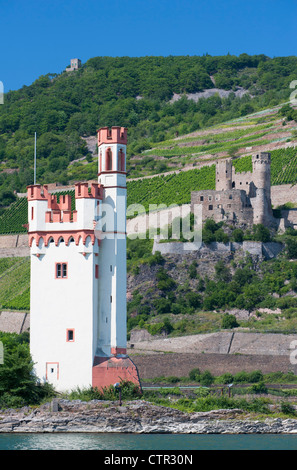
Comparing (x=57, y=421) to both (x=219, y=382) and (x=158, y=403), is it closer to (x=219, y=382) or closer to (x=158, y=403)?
(x=158, y=403)

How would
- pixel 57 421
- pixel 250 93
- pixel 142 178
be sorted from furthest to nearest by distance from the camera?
pixel 250 93 → pixel 142 178 → pixel 57 421

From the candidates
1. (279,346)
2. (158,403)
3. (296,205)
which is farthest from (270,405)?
(296,205)

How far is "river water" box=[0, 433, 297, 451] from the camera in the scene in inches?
1554

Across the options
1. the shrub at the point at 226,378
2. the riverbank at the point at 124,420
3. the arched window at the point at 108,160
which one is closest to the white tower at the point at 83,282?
the arched window at the point at 108,160

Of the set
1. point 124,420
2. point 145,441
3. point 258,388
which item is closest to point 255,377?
point 258,388

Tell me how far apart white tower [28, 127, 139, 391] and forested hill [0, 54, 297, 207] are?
226ft

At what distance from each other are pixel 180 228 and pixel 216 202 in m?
3.02

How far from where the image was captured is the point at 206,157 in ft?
349

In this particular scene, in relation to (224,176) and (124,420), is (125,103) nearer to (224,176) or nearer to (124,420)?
(224,176)

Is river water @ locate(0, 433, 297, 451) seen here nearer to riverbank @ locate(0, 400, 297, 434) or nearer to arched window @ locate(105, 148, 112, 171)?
riverbank @ locate(0, 400, 297, 434)

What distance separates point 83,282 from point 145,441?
7964 mm

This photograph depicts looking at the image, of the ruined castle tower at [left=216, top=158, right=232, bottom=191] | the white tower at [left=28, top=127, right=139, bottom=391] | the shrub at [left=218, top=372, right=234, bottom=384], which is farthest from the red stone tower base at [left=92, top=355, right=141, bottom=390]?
the ruined castle tower at [left=216, top=158, right=232, bottom=191]

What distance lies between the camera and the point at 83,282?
46.7 meters

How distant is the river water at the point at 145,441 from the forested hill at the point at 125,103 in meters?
75.0
